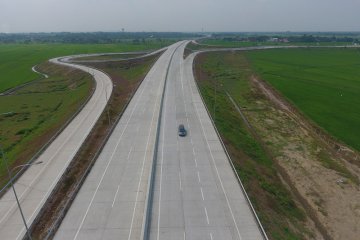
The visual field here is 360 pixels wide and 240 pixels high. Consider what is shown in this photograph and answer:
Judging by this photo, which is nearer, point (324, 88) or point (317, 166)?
point (317, 166)

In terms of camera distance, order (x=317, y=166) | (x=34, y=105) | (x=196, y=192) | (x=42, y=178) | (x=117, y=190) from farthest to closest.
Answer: (x=34, y=105) → (x=317, y=166) → (x=42, y=178) → (x=117, y=190) → (x=196, y=192)

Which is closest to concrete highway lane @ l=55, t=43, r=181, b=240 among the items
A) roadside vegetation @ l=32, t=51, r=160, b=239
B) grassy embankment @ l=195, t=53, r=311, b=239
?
roadside vegetation @ l=32, t=51, r=160, b=239

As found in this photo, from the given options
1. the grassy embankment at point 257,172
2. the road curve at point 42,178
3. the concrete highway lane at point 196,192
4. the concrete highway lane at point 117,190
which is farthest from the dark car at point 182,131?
the road curve at point 42,178

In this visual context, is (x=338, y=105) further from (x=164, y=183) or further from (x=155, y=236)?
(x=155, y=236)

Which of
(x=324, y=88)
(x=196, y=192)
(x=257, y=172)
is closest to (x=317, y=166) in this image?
(x=257, y=172)

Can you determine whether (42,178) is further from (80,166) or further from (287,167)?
(287,167)

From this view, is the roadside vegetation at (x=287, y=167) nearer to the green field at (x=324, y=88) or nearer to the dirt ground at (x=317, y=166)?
the dirt ground at (x=317, y=166)
